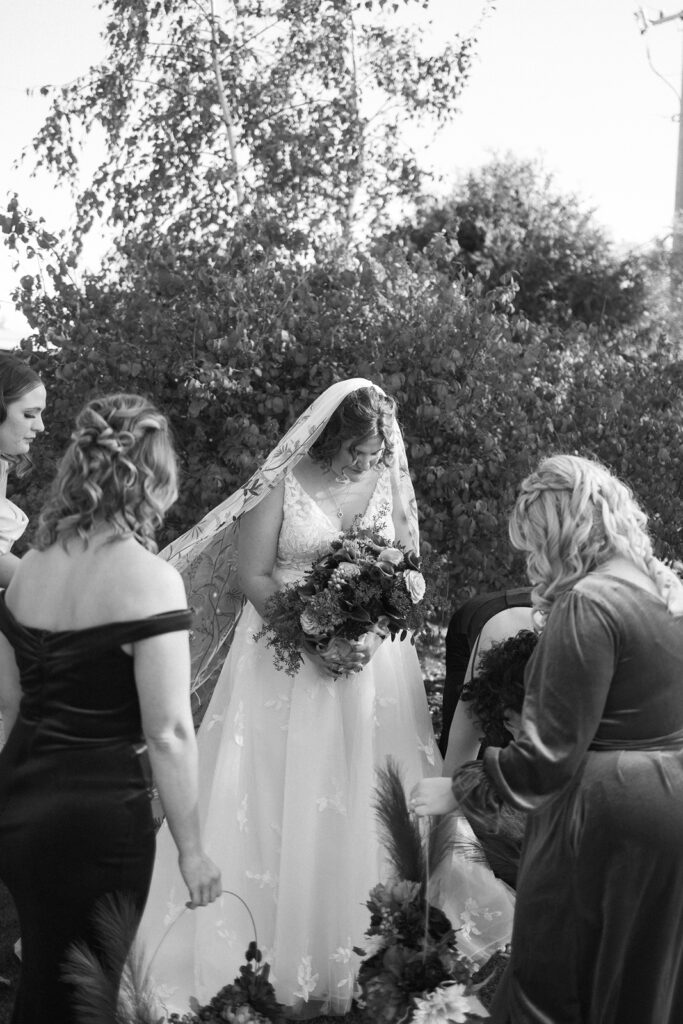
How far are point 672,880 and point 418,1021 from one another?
2.22 ft

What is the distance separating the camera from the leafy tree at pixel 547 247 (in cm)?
1833

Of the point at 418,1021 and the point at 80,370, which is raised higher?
the point at 80,370

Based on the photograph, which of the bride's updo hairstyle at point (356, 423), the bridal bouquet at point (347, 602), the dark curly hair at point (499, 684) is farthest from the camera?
the bride's updo hairstyle at point (356, 423)

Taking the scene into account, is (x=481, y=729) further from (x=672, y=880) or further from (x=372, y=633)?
(x=672, y=880)

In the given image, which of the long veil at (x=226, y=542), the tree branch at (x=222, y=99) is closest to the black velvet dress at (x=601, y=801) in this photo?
the long veil at (x=226, y=542)

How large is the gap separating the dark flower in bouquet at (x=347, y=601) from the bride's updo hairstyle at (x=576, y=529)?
110 cm

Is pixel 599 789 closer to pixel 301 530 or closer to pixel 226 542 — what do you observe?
pixel 301 530

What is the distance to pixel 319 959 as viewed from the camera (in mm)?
3859

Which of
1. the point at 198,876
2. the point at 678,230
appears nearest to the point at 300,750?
the point at 198,876

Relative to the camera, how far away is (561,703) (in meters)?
2.41

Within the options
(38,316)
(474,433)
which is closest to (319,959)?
(474,433)

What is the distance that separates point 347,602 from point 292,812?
2.75 feet

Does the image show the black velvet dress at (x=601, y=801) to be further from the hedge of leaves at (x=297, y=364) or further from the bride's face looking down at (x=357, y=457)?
the hedge of leaves at (x=297, y=364)

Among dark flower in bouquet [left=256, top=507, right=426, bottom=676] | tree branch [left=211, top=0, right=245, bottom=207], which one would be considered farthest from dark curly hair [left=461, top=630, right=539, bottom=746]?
tree branch [left=211, top=0, right=245, bottom=207]
